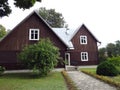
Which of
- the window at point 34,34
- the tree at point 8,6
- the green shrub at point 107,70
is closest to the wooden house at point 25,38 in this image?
the window at point 34,34

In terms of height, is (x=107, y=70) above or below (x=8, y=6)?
below

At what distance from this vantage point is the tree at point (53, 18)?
207 ft

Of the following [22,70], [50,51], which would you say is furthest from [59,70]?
[50,51]

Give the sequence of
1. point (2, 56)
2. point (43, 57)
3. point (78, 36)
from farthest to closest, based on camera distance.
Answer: point (78, 36), point (2, 56), point (43, 57)

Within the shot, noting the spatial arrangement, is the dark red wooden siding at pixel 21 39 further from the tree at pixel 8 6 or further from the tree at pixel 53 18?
the tree at pixel 53 18

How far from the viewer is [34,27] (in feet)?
96.6

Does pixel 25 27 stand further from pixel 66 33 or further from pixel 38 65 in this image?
pixel 66 33

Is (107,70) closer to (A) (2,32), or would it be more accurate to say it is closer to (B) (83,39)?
(B) (83,39)

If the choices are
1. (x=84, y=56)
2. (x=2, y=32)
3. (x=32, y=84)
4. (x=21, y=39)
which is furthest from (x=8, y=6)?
(x=2, y=32)

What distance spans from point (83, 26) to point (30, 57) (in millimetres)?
17812

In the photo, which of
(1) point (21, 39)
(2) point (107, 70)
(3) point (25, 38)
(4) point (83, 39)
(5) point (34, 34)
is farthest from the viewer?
(4) point (83, 39)

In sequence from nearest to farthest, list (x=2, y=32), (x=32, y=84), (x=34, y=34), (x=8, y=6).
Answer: (x=8, y=6)
(x=32, y=84)
(x=34, y=34)
(x=2, y=32)

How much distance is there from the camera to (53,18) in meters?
63.5

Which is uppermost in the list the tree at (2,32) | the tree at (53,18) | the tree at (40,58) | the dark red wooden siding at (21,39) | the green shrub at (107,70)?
the tree at (53,18)
